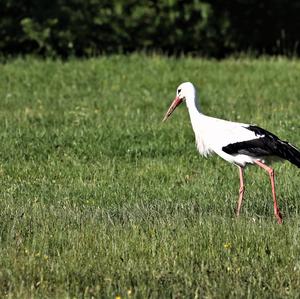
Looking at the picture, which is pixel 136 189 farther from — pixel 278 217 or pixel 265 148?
pixel 278 217

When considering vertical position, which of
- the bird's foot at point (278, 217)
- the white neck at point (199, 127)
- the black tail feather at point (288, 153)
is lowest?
the bird's foot at point (278, 217)

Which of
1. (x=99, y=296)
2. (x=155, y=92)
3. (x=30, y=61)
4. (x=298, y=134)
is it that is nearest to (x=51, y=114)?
(x=155, y=92)

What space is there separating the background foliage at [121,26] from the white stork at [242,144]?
10486 millimetres

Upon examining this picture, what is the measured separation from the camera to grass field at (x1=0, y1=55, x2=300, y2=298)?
278 inches

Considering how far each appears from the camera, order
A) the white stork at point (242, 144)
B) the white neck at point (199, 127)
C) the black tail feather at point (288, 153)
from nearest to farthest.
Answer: the black tail feather at point (288, 153)
the white stork at point (242, 144)
the white neck at point (199, 127)

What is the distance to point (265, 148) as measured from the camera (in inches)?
361

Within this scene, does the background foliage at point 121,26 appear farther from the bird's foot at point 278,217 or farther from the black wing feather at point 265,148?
the bird's foot at point 278,217

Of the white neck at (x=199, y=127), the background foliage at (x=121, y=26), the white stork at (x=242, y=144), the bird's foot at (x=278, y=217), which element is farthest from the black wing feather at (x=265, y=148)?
the background foliage at (x=121, y=26)

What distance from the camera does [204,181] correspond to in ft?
35.0

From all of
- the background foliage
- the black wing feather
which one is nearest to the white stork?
the black wing feather

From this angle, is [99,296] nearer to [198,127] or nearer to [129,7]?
[198,127]

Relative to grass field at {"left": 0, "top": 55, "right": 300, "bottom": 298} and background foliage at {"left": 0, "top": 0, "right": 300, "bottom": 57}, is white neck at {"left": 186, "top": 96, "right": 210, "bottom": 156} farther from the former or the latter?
background foliage at {"left": 0, "top": 0, "right": 300, "bottom": 57}

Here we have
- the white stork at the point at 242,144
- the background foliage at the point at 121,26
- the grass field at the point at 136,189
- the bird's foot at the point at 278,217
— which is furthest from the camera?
the background foliage at the point at 121,26

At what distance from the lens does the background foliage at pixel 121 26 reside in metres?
20.0
